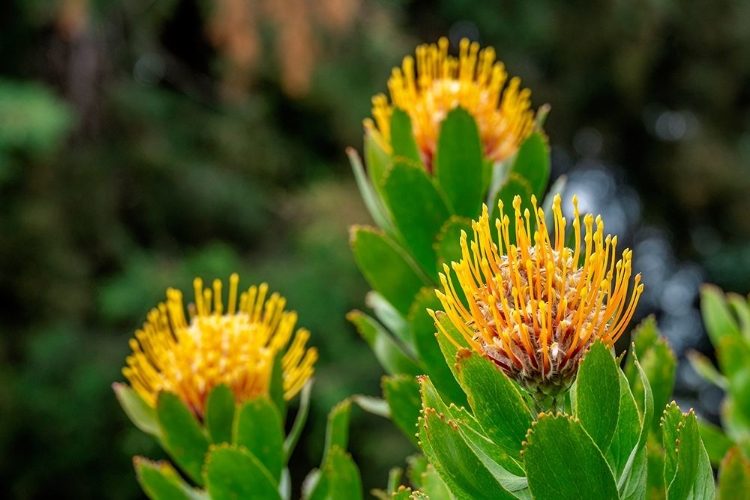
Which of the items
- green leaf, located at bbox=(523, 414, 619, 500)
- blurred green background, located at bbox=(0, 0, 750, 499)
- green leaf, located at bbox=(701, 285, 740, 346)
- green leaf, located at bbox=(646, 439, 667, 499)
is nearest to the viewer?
green leaf, located at bbox=(523, 414, 619, 500)

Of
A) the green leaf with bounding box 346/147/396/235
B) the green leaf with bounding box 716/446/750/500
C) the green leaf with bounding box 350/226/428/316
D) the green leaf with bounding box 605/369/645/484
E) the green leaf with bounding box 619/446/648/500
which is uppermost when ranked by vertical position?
the green leaf with bounding box 346/147/396/235

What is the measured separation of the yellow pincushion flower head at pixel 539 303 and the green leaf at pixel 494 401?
37 mm

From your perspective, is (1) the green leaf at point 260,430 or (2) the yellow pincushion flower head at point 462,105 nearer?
(1) the green leaf at point 260,430

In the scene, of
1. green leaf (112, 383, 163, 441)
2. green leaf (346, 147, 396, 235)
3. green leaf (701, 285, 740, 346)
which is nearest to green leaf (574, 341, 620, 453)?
green leaf (346, 147, 396, 235)

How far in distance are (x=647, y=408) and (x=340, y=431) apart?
17.5 inches

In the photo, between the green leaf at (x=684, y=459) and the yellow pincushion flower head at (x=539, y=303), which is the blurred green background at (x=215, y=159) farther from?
the green leaf at (x=684, y=459)

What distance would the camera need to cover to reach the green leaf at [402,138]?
34.4 inches

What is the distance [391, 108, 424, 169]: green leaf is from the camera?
873mm

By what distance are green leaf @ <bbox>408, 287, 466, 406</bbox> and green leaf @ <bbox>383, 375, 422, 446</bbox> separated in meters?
0.03

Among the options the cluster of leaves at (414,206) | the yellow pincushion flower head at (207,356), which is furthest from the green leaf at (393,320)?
the yellow pincushion flower head at (207,356)

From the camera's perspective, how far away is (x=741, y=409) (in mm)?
1061

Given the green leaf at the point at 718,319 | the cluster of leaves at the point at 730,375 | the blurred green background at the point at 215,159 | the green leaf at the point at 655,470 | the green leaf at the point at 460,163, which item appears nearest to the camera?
the green leaf at the point at 655,470

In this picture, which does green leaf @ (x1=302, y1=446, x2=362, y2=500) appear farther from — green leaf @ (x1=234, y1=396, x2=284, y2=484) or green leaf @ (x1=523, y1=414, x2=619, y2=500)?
green leaf @ (x1=523, y1=414, x2=619, y2=500)

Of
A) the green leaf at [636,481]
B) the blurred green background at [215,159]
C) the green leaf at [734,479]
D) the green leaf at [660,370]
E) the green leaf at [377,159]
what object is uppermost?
the blurred green background at [215,159]
